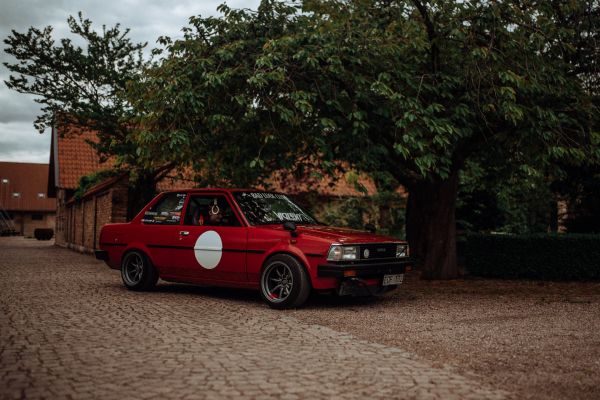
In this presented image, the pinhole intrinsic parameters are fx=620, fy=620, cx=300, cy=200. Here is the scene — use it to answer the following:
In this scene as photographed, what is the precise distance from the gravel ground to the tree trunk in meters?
1.52

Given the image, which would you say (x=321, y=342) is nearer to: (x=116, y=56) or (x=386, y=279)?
(x=386, y=279)

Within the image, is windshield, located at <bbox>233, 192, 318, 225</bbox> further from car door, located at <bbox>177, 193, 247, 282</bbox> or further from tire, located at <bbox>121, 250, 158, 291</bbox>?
tire, located at <bbox>121, 250, 158, 291</bbox>

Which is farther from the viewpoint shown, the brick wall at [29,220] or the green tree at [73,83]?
the brick wall at [29,220]

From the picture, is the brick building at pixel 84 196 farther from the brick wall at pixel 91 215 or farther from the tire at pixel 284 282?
Answer: the tire at pixel 284 282

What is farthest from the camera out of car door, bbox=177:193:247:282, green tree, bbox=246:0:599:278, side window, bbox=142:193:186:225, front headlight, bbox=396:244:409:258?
side window, bbox=142:193:186:225

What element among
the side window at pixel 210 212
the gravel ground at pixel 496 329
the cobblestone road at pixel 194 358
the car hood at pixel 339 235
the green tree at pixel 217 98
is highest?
the green tree at pixel 217 98

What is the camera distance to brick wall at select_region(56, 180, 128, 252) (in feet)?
66.4

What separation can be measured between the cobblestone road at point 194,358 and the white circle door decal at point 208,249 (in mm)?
744

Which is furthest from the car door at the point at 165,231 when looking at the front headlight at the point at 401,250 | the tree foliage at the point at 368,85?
the front headlight at the point at 401,250

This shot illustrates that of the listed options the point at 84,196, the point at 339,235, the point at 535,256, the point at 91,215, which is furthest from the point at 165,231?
the point at 84,196

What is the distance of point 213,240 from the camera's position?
30.1 feet

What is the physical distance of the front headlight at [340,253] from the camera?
316 inches

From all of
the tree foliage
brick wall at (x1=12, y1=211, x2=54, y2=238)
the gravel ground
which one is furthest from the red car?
brick wall at (x1=12, y1=211, x2=54, y2=238)

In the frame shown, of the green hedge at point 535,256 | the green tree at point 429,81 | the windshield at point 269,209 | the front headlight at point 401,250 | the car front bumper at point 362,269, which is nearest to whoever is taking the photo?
the car front bumper at point 362,269
